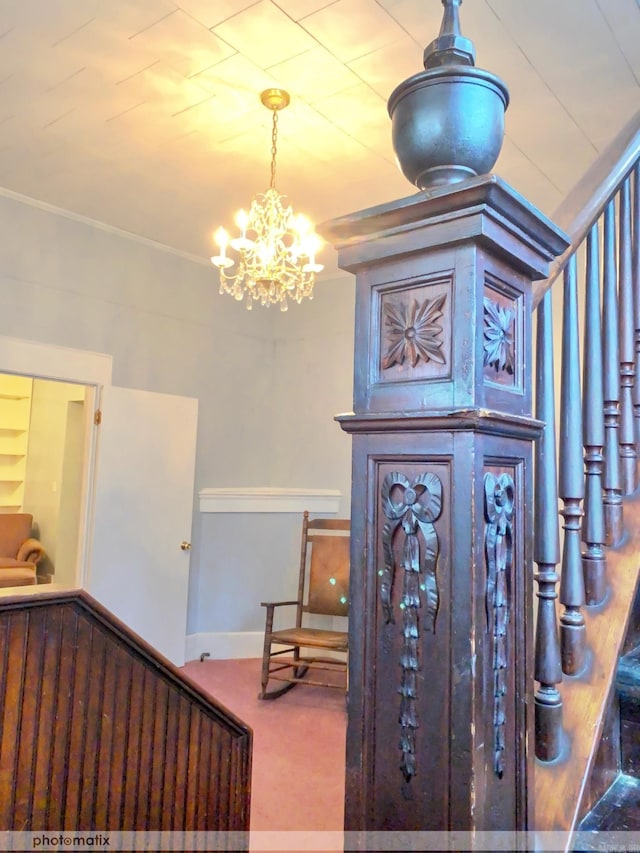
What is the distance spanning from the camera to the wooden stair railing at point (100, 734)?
49.8 inches

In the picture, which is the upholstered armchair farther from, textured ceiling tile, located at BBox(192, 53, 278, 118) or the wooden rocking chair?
textured ceiling tile, located at BBox(192, 53, 278, 118)

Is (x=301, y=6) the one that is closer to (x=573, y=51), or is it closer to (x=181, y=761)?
(x=573, y=51)

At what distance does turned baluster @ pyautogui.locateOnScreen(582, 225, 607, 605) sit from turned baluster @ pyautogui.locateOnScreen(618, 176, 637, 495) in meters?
0.13

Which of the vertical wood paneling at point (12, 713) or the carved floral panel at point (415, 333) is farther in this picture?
the vertical wood paneling at point (12, 713)

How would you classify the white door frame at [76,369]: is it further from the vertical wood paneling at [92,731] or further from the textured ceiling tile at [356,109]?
the vertical wood paneling at [92,731]

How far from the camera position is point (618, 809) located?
85cm

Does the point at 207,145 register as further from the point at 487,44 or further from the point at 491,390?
the point at 491,390

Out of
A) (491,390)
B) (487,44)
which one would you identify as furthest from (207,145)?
(491,390)

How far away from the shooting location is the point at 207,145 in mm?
2783

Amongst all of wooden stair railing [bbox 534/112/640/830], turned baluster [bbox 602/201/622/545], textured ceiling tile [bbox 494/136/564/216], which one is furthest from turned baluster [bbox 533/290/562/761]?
textured ceiling tile [bbox 494/136/564/216]

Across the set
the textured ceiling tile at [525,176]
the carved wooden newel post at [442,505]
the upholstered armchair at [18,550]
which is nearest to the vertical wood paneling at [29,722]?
the carved wooden newel post at [442,505]

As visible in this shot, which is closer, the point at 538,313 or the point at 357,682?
the point at 357,682

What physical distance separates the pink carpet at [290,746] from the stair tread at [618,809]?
5.37 feet

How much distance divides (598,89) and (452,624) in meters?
2.44
